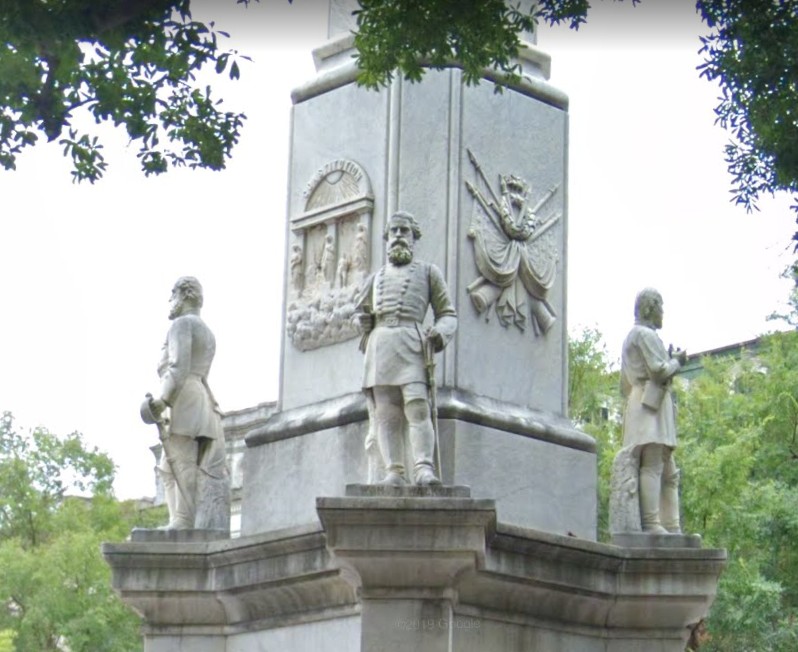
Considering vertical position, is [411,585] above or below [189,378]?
below

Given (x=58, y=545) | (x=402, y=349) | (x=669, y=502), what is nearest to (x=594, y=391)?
(x=58, y=545)

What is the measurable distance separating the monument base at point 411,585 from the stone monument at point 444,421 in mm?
16

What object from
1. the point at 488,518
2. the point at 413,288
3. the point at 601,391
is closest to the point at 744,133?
the point at 413,288

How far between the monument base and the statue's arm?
1118 millimetres

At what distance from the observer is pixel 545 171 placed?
15.0 metres

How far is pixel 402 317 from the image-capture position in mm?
13180

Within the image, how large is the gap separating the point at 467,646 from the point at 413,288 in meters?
2.44

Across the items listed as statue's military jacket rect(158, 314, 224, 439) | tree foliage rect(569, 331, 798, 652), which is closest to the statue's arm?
statue's military jacket rect(158, 314, 224, 439)

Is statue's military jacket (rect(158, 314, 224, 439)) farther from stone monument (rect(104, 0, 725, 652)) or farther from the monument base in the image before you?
the monument base

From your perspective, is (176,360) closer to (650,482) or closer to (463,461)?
(463,461)

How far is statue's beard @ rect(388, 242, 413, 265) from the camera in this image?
13.3 metres

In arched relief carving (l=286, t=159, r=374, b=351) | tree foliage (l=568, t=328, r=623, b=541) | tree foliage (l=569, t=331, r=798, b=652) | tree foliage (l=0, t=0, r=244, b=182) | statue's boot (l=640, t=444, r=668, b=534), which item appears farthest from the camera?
tree foliage (l=568, t=328, r=623, b=541)

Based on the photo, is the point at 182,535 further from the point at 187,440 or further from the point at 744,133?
the point at 744,133

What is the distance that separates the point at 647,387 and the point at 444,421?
169 cm
